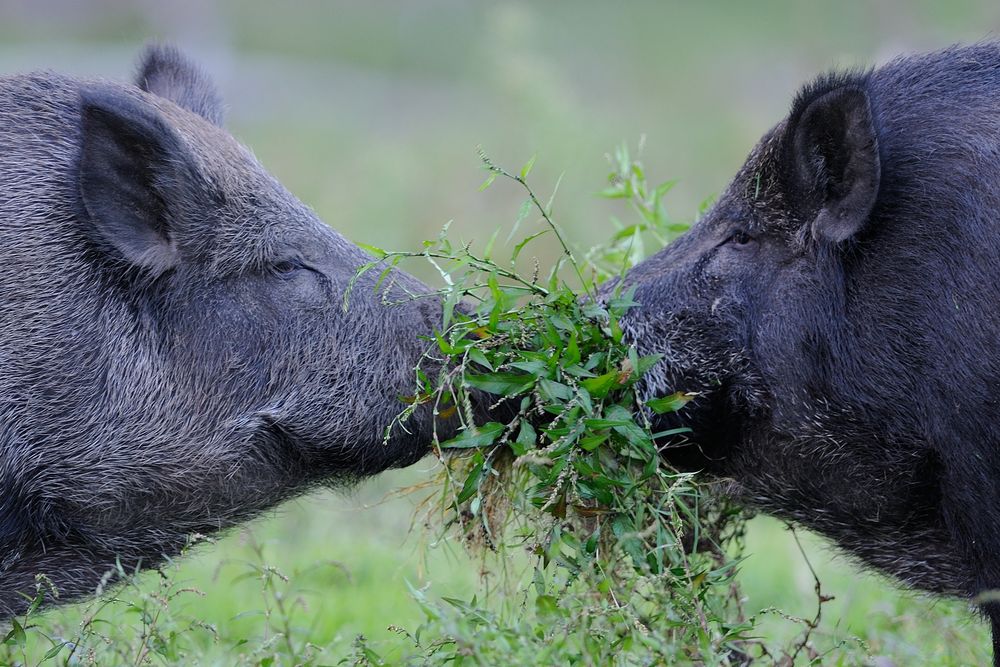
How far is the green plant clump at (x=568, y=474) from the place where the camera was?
384 cm

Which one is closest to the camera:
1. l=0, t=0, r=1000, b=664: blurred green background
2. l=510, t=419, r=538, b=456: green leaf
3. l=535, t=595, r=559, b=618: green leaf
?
l=535, t=595, r=559, b=618: green leaf

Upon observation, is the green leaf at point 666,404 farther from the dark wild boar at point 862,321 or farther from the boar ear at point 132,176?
the boar ear at point 132,176

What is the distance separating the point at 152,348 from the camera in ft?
14.5

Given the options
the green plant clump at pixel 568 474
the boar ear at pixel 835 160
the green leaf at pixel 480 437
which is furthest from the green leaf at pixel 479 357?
the boar ear at pixel 835 160

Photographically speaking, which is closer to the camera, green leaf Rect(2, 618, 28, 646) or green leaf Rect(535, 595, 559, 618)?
green leaf Rect(535, 595, 559, 618)

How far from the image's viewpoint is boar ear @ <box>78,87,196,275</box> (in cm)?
436

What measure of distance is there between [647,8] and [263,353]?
27583mm

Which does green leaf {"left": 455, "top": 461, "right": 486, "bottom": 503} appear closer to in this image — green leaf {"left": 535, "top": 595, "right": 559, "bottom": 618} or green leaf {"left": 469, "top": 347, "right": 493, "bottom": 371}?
green leaf {"left": 469, "top": 347, "right": 493, "bottom": 371}

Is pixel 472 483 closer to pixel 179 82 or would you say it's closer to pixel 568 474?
pixel 568 474

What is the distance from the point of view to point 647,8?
30.7 metres

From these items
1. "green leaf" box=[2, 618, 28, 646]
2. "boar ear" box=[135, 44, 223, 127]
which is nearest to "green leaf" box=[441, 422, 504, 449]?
"green leaf" box=[2, 618, 28, 646]

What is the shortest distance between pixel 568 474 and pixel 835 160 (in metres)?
1.39

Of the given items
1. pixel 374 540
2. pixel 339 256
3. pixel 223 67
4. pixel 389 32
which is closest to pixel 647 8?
pixel 389 32

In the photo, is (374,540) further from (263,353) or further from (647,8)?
(647,8)
